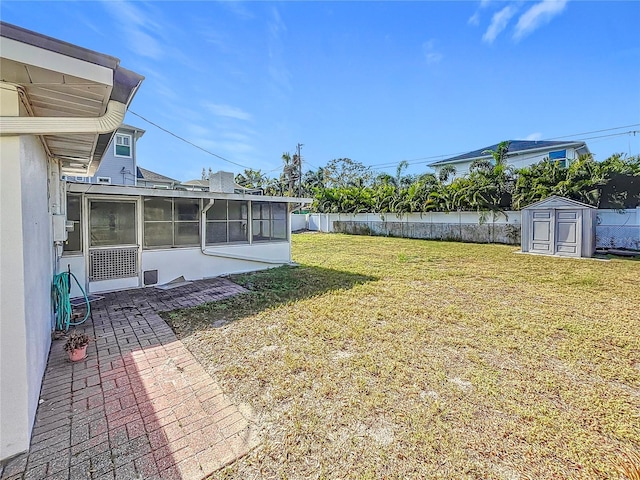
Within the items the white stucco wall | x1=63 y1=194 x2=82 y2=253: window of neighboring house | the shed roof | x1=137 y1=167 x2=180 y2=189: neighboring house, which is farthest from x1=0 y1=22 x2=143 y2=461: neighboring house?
x1=137 y1=167 x2=180 y2=189: neighboring house

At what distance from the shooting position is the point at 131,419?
2.38 meters

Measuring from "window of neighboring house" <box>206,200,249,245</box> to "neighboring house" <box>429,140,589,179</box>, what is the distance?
683 inches

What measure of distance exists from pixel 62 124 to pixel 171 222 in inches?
204

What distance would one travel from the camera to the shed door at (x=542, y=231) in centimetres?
1126

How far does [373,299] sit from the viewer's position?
5.74 m

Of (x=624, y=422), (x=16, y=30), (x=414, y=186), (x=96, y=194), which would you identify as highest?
(x=414, y=186)

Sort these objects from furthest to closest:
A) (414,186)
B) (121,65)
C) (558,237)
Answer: (414,186) < (558,237) < (121,65)

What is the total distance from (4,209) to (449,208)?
17535 millimetres

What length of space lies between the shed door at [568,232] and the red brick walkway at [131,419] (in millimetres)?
12820

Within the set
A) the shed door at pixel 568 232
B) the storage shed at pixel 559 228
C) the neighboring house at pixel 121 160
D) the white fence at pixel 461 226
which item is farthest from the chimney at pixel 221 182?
the white fence at pixel 461 226

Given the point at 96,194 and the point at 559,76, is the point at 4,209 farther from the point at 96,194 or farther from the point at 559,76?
the point at 559,76

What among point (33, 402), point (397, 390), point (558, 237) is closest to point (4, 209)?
point (33, 402)

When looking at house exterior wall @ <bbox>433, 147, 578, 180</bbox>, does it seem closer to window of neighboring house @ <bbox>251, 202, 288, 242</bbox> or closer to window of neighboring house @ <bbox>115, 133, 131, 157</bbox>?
window of neighboring house @ <bbox>251, 202, 288, 242</bbox>

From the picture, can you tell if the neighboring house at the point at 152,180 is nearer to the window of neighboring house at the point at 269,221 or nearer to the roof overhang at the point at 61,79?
the window of neighboring house at the point at 269,221
